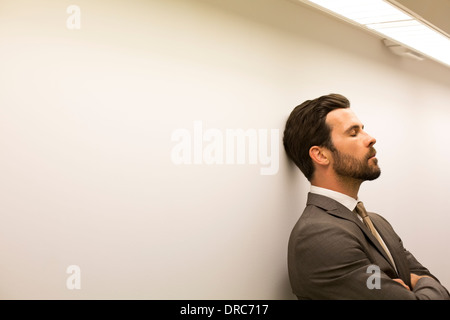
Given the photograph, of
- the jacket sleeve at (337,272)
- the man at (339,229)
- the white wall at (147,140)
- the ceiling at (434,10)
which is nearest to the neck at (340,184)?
the man at (339,229)

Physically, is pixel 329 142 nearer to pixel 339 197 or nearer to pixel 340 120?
pixel 340 120

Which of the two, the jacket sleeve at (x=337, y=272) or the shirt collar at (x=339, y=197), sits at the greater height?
the shirt collar at (x=339, y=197)

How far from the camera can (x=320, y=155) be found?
191 cm

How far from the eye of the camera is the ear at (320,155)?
1898 mm

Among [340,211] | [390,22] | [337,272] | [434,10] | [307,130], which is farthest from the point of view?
[434,10]

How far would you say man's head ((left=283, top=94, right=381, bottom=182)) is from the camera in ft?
6.21

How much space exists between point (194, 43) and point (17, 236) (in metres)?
0.87

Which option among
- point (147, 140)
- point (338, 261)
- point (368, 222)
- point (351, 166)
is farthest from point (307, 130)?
point (147, 140)

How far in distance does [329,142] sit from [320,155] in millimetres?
66

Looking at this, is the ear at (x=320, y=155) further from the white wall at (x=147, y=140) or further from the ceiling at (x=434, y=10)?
the ceiling at (x=434, y=10)

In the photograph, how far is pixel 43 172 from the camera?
3.98 feet
